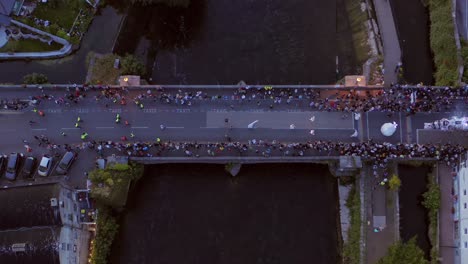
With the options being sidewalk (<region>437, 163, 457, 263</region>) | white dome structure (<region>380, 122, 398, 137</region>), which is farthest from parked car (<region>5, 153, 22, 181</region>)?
sidewalk (<region>437, 163, 457, 263</region>)

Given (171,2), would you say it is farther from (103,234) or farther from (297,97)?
(103,234)

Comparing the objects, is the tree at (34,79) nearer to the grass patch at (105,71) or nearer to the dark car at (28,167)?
the grass patch at (105,71)

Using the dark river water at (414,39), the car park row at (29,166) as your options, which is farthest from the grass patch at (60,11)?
the dark river water at (414,39)

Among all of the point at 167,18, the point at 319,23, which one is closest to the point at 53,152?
the point at 167,18

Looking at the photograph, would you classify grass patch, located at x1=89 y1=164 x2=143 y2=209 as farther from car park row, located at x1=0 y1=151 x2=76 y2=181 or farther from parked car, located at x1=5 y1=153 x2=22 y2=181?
parked car, located at x1=5 y1=153 x2=22 y2=181

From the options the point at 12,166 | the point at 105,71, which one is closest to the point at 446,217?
the point at 105,71
